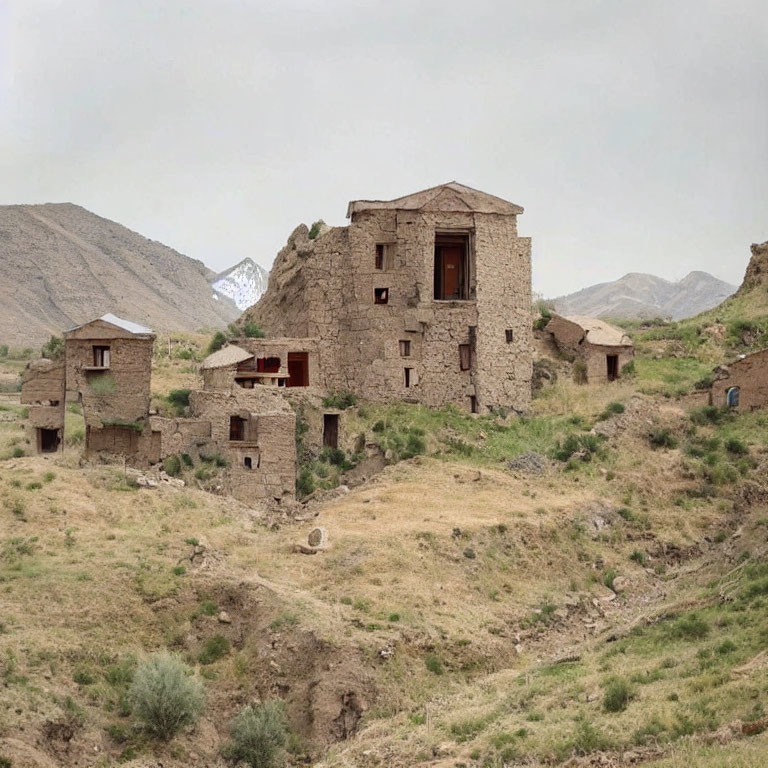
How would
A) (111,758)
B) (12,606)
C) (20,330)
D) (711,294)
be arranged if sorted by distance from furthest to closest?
(711,294) < (20,330) < (12,606) < (111,758)

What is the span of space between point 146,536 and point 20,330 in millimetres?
39004

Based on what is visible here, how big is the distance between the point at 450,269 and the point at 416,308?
9.76 feet

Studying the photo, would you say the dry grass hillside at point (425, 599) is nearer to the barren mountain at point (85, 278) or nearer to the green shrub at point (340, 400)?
the green shrub at point (340, 400)

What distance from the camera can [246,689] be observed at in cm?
2134

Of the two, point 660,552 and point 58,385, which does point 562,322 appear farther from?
point 58,385

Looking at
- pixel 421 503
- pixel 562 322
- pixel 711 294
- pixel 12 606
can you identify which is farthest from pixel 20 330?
pixel 711 294

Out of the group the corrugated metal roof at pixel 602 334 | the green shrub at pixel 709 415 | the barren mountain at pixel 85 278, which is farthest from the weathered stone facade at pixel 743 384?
the barren mountain at pixel 85 278

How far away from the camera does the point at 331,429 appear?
109 feet

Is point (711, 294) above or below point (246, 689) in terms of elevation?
above

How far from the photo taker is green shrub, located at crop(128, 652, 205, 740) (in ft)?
64.3

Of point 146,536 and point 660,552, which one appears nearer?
point 146,536

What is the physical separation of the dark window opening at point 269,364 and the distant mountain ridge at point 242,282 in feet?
153

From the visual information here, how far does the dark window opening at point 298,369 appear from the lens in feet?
112

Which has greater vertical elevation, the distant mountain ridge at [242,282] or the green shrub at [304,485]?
the distant mountain ridge at [242,282]
